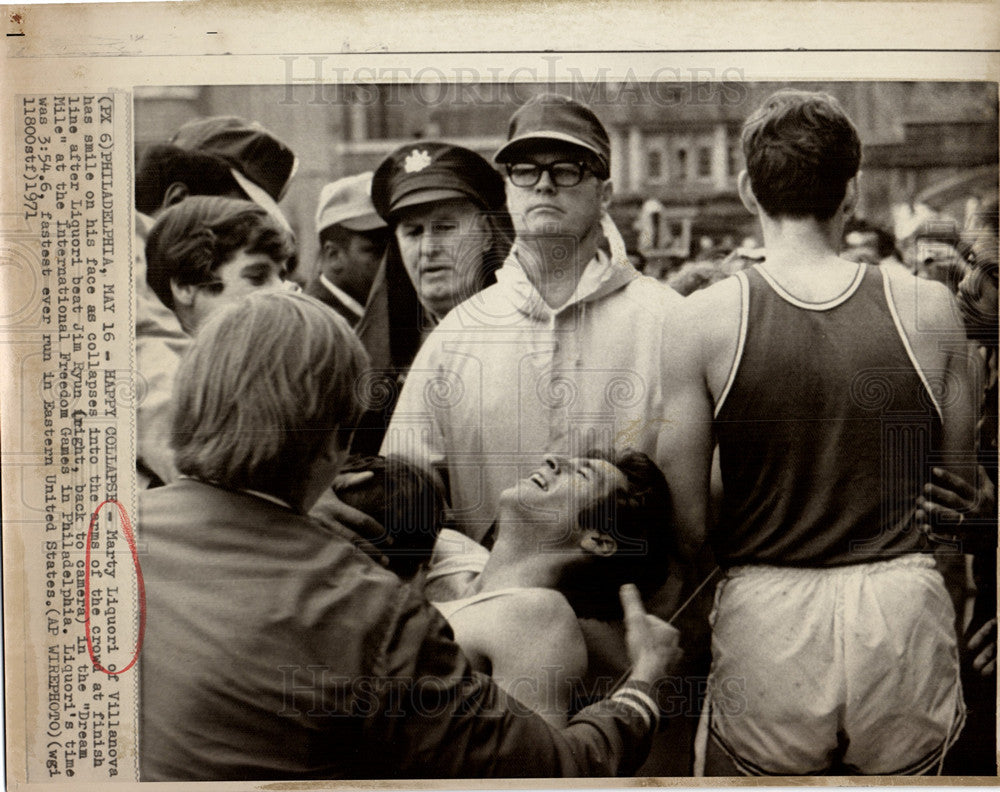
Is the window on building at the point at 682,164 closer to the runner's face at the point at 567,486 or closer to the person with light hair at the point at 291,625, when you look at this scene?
the runner's face at the point at 567,486

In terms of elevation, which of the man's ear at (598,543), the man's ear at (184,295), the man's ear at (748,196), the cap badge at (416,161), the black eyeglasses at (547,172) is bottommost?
the man's ear at (598,543)

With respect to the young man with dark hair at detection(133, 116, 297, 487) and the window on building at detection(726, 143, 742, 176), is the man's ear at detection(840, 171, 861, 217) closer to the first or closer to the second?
the window on building at detection(726, 143, 742, 176)

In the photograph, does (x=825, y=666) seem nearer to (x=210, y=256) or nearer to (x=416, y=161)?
(x=416, y=161)

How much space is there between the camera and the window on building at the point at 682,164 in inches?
115

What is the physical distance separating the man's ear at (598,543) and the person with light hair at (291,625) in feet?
0.59

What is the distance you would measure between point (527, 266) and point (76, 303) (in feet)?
5.25

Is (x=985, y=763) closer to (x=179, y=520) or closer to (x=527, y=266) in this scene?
(x=527, y=266)

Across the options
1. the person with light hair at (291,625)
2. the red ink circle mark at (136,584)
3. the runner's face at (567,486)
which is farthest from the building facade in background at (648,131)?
the red ink circle mark at (136,584)

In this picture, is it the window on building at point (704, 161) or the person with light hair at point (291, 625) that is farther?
the window on building at point (704, 161)

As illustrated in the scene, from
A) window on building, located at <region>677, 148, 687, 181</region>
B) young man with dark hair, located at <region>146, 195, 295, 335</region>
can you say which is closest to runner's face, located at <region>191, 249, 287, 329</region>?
young man with dark hair, located at <region>146, 195, 295, 335</region>

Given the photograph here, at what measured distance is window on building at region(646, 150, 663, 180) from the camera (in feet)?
9.60

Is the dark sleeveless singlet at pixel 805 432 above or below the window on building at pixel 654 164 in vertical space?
below

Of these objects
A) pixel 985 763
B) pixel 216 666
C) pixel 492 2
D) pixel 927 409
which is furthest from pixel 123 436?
pixel 985 763

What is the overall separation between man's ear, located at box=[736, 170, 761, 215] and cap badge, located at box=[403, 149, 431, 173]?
1115 mm
